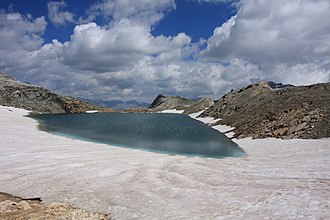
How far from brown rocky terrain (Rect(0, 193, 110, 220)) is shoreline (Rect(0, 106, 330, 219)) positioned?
110 cm

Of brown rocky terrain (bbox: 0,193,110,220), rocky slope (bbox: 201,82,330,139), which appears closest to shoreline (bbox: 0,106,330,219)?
brown rocky terrain (bbox: 0,193,110,220)

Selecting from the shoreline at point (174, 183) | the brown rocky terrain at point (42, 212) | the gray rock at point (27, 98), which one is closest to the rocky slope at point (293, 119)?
the shoreline at point (174, 183)

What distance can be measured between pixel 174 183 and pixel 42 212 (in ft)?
37.2

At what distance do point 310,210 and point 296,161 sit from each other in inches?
804

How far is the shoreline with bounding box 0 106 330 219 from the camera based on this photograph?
20.2 m

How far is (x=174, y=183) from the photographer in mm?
27406

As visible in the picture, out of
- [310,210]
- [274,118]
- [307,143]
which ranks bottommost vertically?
[310,210]

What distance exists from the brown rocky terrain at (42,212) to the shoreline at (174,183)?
1103 millimetres

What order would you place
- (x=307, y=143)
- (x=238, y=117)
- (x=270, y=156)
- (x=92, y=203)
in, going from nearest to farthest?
1. (x=92, y=203)
2. (x=270, y=156)
3. (x=307, y=143)
4. (x=238, y=117)

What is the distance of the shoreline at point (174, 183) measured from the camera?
20188 mm

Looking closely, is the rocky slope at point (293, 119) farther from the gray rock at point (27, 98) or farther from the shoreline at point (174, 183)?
the gray rock at point (27, 98)

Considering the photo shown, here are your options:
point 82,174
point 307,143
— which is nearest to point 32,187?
point 82,174

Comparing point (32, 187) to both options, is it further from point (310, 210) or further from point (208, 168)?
point (310, 210)

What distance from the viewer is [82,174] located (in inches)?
1232
